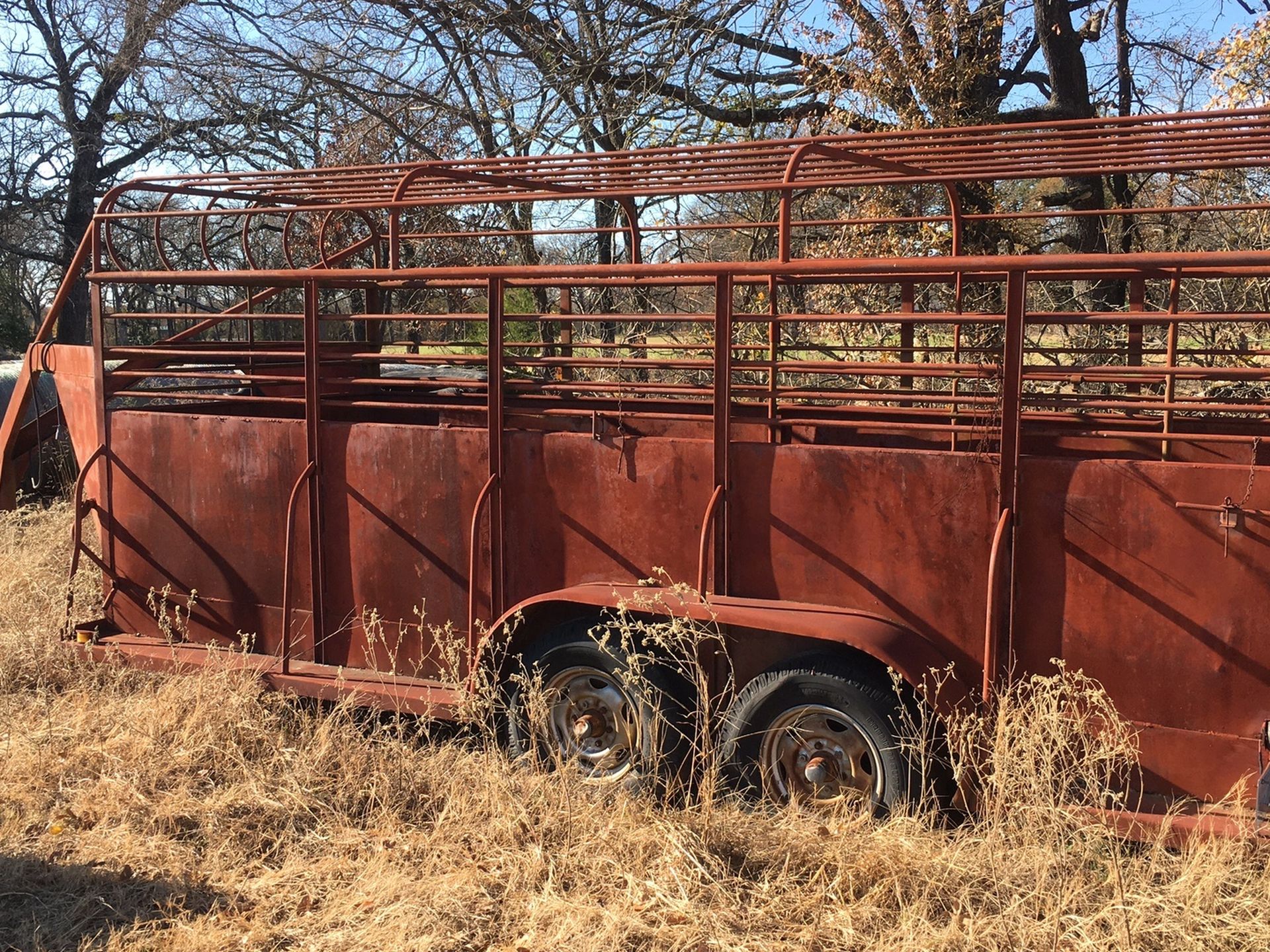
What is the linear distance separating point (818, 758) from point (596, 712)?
98cm

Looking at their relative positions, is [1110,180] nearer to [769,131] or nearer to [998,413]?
[769,131]

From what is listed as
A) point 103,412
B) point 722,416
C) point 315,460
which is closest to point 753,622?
point 722,416

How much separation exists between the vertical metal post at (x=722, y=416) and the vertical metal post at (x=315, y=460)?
6.76ft

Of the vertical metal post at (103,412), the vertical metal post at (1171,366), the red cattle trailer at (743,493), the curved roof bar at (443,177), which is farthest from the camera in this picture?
the vertical metal post at (103,412)

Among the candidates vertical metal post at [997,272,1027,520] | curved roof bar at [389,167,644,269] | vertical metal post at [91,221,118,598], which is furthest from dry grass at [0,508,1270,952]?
curved roof bar at [389,167,644,269]

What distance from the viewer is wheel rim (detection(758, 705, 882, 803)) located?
12.2ft

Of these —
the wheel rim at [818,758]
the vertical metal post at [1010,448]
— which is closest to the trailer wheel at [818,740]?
the wheel rim at [818,758]

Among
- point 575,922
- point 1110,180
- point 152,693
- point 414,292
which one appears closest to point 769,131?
point 1110,180

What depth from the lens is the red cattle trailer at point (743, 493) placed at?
3.43 m

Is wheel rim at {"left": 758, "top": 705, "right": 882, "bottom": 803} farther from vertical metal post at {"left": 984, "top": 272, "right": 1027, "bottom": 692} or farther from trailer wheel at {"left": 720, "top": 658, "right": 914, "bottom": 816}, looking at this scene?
vertical metal post at {"left": 984, "top": 272, "right": 1027, "bottom": 692}

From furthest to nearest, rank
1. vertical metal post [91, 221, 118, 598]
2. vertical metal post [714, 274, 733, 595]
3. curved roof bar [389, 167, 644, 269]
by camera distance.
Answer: vertical metal post [91, 221, 118, 598] < curved roof bar [389, 167, 644, 269] < vertical metal post [714, 274, 733, 595]

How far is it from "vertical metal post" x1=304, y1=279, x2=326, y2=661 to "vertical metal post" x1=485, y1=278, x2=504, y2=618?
982mm

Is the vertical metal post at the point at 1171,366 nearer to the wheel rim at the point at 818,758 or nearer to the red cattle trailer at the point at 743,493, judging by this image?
the red cattle trailer at the point at 743,493

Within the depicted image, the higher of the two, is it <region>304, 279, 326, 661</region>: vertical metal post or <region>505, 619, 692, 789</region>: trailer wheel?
<region>304, 279, 326, 661</region>: vertical metal post
